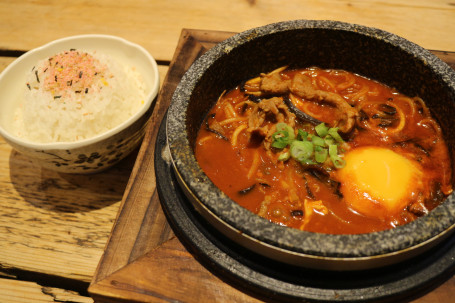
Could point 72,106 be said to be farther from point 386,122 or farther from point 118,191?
point 386,122

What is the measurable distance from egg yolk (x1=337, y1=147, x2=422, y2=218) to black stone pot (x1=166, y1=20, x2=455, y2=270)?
292 mm

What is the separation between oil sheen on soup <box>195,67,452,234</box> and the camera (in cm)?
163

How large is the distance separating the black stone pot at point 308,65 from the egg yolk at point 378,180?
29cm

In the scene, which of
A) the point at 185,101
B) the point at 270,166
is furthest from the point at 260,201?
the point at 185,101

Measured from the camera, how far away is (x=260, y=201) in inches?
64.7

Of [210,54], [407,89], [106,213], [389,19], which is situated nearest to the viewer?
[210,54]

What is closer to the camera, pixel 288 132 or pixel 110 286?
pixel 110 286

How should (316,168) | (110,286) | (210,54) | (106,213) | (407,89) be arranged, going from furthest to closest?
(106,213) < (407,89) < (210,54) < (316,168) < (110,286)

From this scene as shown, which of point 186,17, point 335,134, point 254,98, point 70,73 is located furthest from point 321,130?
point 186,17

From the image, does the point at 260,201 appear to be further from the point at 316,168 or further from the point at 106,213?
the point at 106,213

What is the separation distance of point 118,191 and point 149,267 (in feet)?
2.93

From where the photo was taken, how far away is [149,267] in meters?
1.53

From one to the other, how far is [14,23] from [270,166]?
299 cm

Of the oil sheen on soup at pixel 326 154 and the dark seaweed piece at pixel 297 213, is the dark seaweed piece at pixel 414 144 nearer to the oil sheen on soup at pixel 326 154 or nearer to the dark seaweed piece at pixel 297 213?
the oil sheen on soup at pixel 326 154
